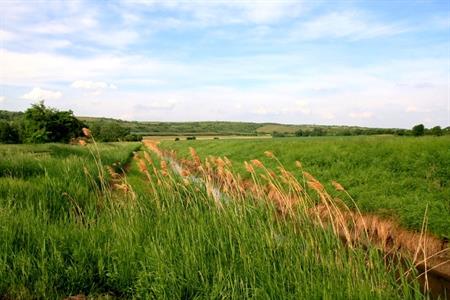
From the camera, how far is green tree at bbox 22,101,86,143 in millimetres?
60025

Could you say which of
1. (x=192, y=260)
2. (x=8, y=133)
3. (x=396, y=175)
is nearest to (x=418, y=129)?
(x=396, y=175)

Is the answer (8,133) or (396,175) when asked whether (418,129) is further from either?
(8,133)

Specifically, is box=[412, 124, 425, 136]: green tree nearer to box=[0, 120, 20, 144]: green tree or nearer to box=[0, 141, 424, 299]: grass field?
box=[0, 141, 424, 299]: grass field

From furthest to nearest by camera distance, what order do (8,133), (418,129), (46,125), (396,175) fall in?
(8,133) → (46,125) → (418,129) → (396,175)

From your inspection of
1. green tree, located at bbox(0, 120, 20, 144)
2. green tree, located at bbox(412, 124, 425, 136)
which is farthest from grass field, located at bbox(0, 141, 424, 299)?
green tree, located at bbox(0, 120, 20, 144)

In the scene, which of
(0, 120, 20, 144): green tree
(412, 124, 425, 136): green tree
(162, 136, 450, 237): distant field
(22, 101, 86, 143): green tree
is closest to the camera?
(162, 136, 450, 237): distant field

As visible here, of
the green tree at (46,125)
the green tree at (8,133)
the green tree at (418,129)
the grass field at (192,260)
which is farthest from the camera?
the green tree at (8,133)

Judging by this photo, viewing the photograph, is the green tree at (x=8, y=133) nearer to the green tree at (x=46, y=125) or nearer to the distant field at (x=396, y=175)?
the green tree at (x=46, y=125)

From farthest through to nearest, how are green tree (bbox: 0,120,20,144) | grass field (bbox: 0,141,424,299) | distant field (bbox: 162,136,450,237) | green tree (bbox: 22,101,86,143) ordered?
1. green tree (bbox: 0,120,20,144)
2. green tree (bbox: 22,101,86,143)
3. distant field (bbox: 162,136,450,237)
4. grass field (bbox: 0,141,424,299)

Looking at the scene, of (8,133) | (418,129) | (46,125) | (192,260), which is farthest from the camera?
(8,133)

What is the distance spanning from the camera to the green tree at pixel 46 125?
6003 centimetres

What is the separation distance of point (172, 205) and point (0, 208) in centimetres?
326

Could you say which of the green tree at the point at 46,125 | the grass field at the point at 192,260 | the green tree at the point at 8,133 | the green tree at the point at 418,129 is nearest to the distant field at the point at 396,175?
the grass field at the point at 192,260

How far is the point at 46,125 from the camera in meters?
61.6
